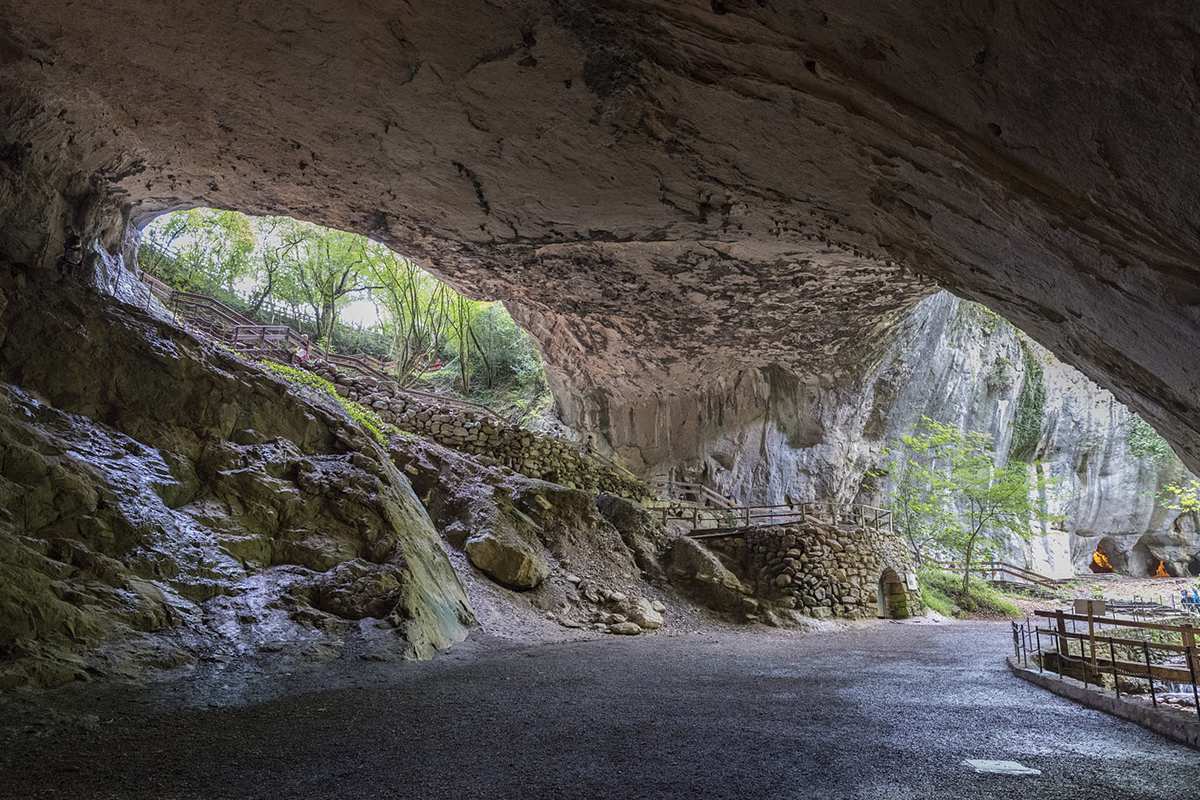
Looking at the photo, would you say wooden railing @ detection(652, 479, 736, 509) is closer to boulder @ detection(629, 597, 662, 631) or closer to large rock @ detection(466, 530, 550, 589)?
boulder @ detection(629, 597, 662, 631)

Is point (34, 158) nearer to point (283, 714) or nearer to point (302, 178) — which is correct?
point (302, 178)

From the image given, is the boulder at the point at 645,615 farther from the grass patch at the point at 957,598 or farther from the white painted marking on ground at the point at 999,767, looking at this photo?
the grass patch at the point at 957,598

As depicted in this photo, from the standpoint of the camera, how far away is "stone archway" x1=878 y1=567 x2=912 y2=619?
1580cm

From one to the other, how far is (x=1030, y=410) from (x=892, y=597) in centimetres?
1936

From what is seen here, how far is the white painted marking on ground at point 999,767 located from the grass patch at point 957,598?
15.1m

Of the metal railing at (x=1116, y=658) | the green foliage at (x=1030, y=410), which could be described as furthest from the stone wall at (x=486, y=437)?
the green foliage at (x=1030, y=410)

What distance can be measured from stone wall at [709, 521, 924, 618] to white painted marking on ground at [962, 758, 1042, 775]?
33.6 feet

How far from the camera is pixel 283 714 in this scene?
4.50 metres

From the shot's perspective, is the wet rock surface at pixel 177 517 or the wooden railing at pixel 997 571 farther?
the wooden railing at pixel 997 571

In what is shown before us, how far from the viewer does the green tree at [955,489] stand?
21781 millimetres

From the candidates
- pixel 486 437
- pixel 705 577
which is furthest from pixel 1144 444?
pixel 486 437

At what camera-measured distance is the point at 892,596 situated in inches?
631

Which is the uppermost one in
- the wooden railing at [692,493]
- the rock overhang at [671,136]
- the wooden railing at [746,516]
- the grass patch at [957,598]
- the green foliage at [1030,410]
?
the green foliage at [1030,410]

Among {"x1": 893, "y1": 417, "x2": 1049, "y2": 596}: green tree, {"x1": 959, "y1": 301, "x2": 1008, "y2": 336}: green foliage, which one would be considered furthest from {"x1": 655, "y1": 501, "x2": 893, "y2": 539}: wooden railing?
{"x1": 959, "y1": 301, "x2": 1008, "y2": 336}: green foliage
